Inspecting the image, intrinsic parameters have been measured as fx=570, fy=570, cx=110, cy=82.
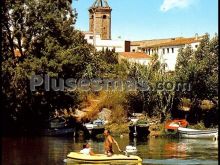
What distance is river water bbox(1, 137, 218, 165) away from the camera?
113ft

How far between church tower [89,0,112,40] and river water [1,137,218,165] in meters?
76.0

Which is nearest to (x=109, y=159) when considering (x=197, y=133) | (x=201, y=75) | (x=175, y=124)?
(x=197, y=133)

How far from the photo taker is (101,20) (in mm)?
128000

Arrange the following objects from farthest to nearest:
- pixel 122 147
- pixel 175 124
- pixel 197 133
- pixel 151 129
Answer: pixel 151 129 → pixel 175 124 → pixel 197 133 → pixel 122 147

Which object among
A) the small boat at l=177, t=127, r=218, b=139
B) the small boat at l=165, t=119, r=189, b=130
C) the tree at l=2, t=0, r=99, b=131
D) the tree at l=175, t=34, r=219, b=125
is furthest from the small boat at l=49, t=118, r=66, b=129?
the tree at l=175, t=34, r=219, b=125

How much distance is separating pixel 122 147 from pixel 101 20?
281 feet

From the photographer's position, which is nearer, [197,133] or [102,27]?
[197,133]

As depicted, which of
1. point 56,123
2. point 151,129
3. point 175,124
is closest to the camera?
point 56,123

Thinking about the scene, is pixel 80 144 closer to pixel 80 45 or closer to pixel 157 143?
pixel 157 143

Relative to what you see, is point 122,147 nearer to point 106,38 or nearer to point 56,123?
point 56,123

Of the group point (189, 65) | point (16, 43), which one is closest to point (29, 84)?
point (16, 43)

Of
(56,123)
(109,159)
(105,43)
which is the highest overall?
(105,43)

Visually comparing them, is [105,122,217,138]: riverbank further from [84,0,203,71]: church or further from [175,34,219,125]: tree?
[84,0,203,71]: church

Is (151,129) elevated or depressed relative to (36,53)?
depressed
